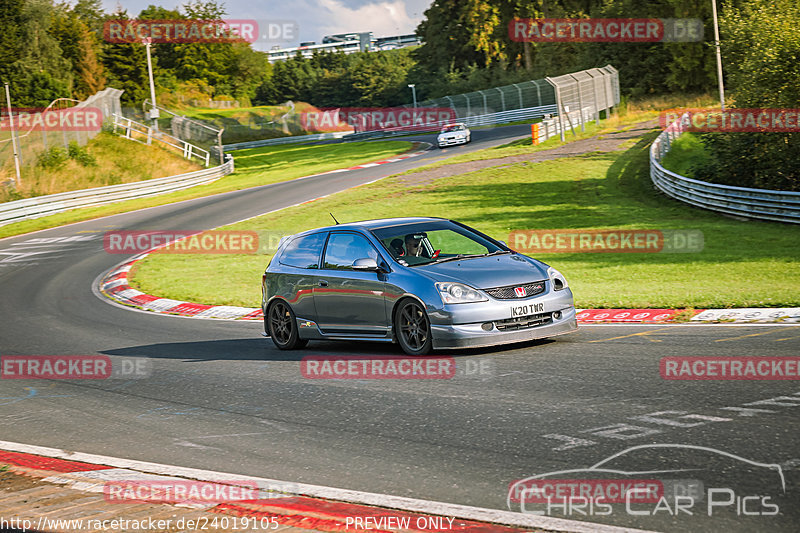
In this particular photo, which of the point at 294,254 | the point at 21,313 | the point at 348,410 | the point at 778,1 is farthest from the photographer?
the point at 778,1

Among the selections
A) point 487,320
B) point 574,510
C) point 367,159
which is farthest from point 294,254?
point 367,159

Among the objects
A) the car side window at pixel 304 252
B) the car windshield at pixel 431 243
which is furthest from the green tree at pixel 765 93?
the car side window at pixel 304 252

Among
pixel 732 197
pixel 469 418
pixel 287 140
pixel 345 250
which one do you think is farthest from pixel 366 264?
pixel 287 140

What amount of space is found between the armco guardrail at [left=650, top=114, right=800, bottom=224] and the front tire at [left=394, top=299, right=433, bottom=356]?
1462cm

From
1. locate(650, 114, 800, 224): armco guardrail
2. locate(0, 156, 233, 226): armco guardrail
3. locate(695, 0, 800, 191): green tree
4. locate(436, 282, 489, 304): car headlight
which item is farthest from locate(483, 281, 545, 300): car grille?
locate(0, 156, 233, 226): armco guardrail

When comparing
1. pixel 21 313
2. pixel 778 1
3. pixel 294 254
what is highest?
pixel 778 1

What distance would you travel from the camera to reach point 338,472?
604cm

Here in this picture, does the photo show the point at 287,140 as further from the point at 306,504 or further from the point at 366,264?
the point at 306,504

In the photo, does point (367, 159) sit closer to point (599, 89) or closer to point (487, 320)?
point (599, 89)

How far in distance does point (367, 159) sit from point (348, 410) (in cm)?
4516

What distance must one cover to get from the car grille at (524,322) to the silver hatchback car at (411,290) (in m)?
0.01

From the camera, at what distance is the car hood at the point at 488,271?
964 cm

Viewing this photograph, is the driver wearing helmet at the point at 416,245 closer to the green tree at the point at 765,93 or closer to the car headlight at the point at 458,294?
the car headlight at the point at 458,294

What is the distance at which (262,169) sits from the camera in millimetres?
54500
